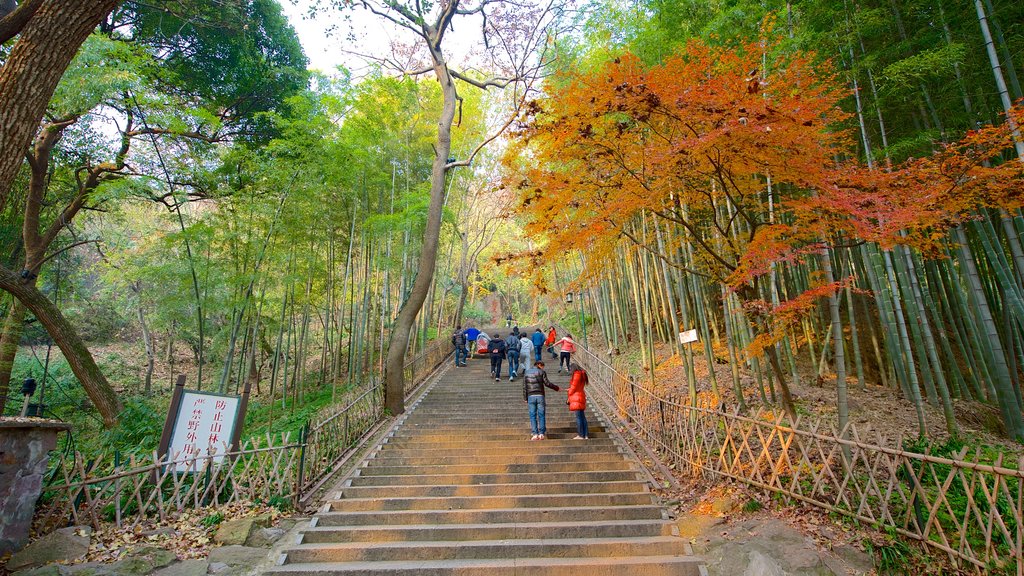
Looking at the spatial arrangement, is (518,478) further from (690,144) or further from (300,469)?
(690,144)

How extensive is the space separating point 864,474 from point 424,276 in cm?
673

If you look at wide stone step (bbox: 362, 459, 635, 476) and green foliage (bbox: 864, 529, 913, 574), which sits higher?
wide stone step (bbox: 362, 459, 635, 476)

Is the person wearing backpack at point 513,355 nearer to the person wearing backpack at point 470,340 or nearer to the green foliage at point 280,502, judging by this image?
the person wearing backpack at point 470,340

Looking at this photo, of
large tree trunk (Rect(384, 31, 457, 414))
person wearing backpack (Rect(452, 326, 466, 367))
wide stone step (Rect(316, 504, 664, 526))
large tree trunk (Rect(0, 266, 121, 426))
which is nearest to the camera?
wide stone step (Rect(316, 504, 664, 526))

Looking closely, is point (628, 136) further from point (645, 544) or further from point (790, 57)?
point (645, 544)

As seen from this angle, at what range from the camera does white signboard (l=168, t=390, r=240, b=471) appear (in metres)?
4.68

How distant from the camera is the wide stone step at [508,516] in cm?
422

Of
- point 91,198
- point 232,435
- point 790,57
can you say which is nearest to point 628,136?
point 790,57

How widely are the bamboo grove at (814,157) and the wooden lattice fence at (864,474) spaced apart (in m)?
0.86

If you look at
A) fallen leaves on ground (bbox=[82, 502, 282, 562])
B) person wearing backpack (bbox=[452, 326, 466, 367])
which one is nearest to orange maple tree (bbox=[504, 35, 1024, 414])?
fallen leaves on ground (bbox=[82, 502, 282, 562])

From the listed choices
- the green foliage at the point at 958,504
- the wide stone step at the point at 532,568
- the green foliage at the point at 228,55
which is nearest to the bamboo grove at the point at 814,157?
the green foliage at the point at 958,504

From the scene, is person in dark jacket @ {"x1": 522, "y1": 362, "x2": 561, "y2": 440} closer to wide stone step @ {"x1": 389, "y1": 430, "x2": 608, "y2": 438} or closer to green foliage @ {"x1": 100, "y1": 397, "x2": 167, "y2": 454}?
wide stone step @ {"x1": 389, "y1": 430, "x2": 608, "y2": 438}

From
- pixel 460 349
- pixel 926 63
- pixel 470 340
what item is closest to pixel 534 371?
pixel 926 63

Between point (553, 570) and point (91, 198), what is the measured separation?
869 centimetres
